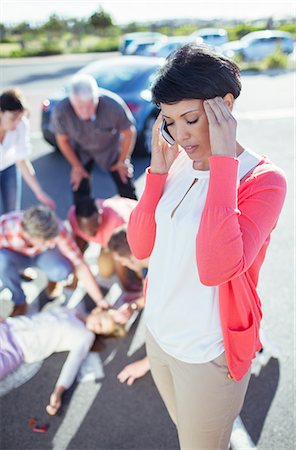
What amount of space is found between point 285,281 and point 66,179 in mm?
3411

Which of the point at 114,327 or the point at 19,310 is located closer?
the point at 114,327

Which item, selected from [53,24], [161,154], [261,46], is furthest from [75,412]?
[53,24]

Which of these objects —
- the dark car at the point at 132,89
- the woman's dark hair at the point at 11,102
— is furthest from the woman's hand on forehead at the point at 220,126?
the dark car at the point at 132,89

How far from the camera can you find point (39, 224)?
9.25 feet

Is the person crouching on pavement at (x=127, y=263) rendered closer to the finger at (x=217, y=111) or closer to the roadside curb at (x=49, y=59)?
the finger at (x=217, y=111)

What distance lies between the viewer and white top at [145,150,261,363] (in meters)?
1.42

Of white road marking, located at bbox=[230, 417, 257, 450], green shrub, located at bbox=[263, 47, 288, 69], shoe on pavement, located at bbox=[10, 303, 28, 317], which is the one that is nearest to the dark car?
shoe on pavement, located at bbox=[10, 303, 28, 317]

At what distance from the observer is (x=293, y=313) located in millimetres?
3240

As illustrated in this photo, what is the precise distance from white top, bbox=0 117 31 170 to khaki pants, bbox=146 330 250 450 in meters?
2.55

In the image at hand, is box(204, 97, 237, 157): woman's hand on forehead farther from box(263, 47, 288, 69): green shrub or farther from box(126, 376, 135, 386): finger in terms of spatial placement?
box(263, 47, 288, 69): green shrub

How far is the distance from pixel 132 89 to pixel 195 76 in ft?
18.0

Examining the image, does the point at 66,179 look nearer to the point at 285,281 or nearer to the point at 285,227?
the point at 285,227

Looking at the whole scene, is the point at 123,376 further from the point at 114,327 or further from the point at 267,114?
the point at 267,114

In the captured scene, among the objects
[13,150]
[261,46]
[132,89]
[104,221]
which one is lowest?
[261,46]
